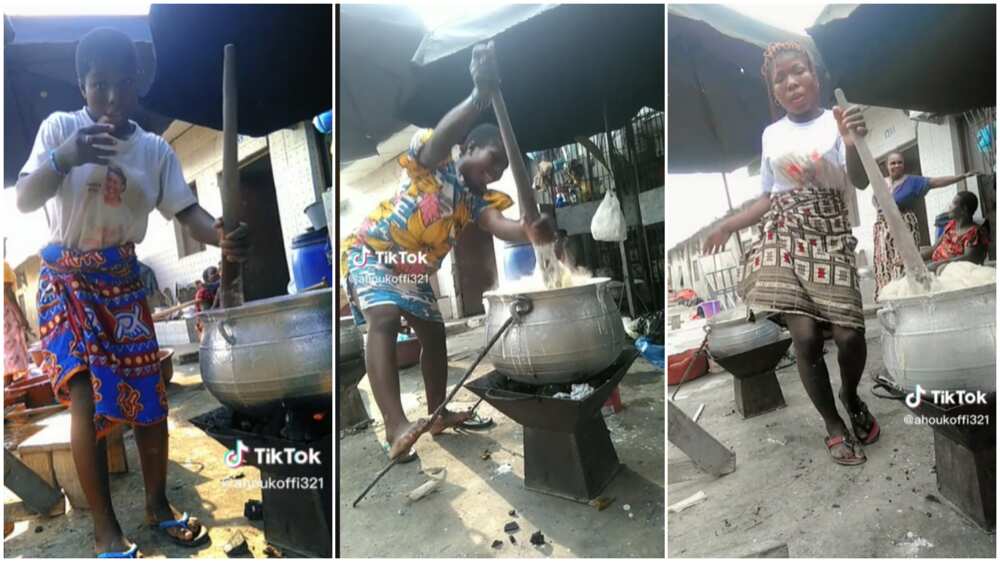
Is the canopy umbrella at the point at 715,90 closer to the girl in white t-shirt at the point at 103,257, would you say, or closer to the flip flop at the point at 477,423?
the flip flop at the point at 477,423

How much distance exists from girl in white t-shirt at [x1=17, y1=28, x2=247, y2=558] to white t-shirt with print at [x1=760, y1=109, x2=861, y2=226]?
203 cm

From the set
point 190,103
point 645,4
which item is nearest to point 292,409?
point 190,103

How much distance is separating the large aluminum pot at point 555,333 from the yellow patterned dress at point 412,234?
0.28 metres

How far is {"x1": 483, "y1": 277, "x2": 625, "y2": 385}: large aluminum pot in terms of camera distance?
6.46 feet

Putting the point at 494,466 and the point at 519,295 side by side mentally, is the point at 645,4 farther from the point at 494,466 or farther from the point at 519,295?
the point at 494,466

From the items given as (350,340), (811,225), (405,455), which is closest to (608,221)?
(811,225)

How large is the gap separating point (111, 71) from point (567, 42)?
1672 millimetres

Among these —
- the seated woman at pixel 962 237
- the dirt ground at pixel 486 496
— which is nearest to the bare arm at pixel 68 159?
the dirt ground at pixel 486 496

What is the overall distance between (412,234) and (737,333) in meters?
1.31

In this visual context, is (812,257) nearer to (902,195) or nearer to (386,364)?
(902,195)

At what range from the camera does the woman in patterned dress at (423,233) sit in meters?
2.10

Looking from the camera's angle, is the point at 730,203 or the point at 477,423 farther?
the point at 477,423

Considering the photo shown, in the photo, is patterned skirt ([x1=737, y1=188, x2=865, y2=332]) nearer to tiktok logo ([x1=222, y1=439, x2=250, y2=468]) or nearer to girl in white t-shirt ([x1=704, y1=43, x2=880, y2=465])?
girl in white t-shirt ([x1=704, y1=43, x2=880, y2=465])

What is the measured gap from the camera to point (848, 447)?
2.15 meters
